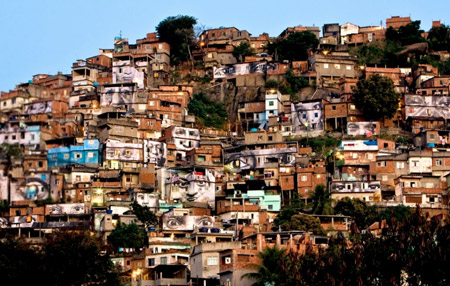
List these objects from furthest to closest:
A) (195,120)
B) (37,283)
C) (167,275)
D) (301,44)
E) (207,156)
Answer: (301,44)
(195,120)
(207,156)
(167,275)
(37,283)

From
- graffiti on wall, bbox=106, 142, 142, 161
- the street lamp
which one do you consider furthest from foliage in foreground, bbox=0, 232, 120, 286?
graffiti on wall, bbox=106, 142, 142, 161

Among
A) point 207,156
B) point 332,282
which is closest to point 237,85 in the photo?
point 207,156

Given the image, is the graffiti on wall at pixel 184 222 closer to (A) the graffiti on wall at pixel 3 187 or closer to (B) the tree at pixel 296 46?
(A) the graffiti on wall at pixel 3 187

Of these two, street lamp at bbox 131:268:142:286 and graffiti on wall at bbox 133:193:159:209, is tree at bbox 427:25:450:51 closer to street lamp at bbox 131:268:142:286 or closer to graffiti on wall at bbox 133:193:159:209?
graffiti on wall at bbox 133:193:159:209

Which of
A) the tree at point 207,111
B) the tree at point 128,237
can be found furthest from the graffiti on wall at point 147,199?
the tree at point 207,111

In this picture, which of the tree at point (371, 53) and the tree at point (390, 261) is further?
the tree at point (371, 53)

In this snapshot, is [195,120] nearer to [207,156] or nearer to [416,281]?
[207,156]

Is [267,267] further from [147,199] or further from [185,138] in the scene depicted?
[185,138]
